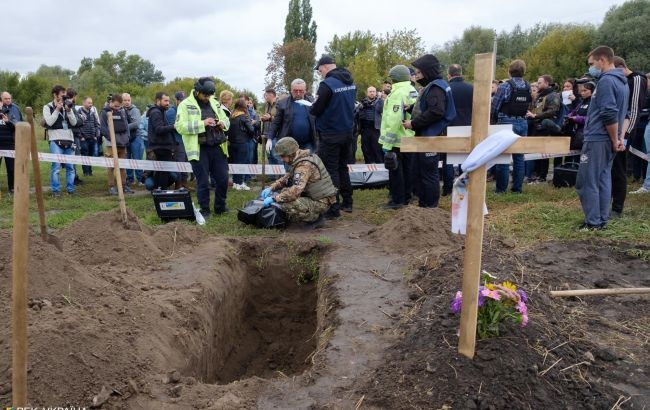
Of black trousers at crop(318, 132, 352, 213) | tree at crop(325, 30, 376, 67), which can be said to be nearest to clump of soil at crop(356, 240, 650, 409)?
black trousers at crop(318, 132, 352, 213)

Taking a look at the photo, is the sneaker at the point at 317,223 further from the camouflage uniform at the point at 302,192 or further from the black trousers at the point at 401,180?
the black trousers at the point at 401,180

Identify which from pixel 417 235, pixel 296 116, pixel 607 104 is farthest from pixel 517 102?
pixel 417 235

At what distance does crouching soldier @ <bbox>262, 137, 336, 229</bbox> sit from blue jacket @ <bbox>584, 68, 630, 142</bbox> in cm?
363

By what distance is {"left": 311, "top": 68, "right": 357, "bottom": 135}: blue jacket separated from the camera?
7.99 metres

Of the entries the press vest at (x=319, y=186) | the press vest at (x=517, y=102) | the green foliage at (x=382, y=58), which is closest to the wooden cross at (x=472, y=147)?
the press vest at (x=319, y=186)

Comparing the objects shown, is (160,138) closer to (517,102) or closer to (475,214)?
(517,102)

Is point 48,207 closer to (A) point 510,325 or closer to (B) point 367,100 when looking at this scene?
(B) point 367,100

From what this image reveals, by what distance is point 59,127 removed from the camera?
10.6 metres

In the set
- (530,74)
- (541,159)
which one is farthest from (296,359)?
(530,74)

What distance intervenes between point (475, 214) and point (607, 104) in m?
4.39

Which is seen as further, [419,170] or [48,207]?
[48,207]

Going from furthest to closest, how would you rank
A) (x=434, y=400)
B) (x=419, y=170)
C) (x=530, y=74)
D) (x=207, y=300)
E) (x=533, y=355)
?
(x=530, y=74) → (x=419, y=170) → (x=207, y=300) → (x=533, y=355) → (x=434, y=400)

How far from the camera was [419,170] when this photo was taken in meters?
7.74

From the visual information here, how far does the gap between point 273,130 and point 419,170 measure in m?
2.96
